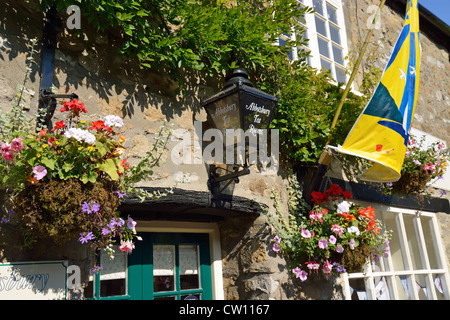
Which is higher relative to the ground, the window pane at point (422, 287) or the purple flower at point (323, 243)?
the purple flower at point (323, 243)

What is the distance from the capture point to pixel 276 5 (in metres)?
3.62

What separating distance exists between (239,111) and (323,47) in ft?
9.21

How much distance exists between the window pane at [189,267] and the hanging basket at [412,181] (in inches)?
96.8

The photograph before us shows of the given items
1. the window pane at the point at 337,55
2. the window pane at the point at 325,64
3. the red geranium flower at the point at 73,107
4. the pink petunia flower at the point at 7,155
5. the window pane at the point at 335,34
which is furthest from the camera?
the window pane at the point at 335,34

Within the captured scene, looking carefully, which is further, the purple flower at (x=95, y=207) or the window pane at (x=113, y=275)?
the window pane at (x=113, y=275)

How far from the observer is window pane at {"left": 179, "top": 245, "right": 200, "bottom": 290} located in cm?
327

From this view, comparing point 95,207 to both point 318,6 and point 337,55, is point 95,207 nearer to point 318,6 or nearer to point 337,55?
point 337,55

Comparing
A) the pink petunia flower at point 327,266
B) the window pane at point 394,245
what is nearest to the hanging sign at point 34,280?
the pink petunia flower at point 327,266

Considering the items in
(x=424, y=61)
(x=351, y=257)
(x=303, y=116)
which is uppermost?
(x=424, y=61)

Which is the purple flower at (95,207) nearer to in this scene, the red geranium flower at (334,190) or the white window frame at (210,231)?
the white window frame at (210,231)

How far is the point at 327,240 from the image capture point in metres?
3.25

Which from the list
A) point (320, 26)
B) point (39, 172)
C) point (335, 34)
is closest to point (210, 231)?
point (39, 172)

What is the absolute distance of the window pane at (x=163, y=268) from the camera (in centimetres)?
311

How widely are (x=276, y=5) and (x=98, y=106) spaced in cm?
195
